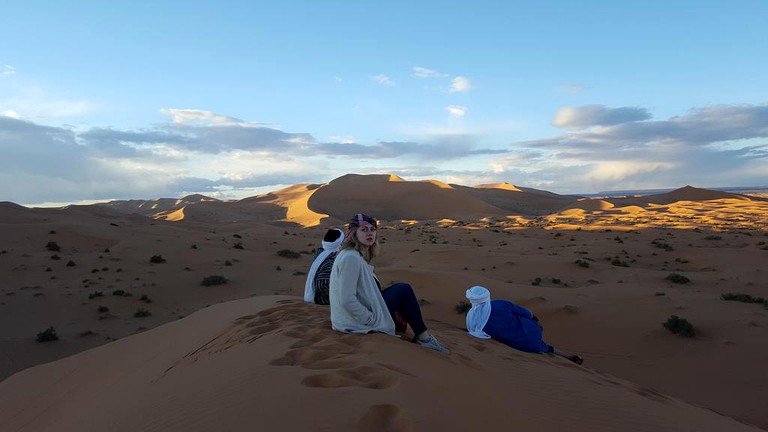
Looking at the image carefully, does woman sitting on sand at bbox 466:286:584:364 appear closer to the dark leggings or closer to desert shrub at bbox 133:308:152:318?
the dark leggings

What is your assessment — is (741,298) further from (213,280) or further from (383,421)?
(213,280)

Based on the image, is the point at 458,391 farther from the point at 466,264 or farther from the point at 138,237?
the point at 138,237

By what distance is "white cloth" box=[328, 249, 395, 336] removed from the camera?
4383 mm

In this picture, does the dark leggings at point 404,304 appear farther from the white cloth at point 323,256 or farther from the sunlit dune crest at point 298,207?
the sunlit dune crest at point 298,207

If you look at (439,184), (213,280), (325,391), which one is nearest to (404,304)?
(325,391)

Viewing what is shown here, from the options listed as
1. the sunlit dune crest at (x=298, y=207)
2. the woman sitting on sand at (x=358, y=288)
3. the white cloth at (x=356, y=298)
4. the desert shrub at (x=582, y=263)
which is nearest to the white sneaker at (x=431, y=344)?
the woman sitting on sand at (x=358, y=288)

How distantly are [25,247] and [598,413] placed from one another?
76.7 feet

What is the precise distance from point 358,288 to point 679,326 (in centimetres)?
725

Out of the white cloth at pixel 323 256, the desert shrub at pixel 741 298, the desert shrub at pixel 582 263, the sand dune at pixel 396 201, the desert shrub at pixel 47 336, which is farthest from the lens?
the sand dune at pixel 396 201

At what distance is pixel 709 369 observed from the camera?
22.8ft

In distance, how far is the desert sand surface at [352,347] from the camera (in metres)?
3.11

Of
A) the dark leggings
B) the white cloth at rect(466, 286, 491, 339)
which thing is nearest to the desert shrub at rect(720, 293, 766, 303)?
the white cloth at rect(466, 286, 491, 339)

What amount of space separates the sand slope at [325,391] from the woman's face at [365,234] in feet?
3.26

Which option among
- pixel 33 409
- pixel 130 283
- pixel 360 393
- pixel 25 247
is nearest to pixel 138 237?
pixel 25 247
